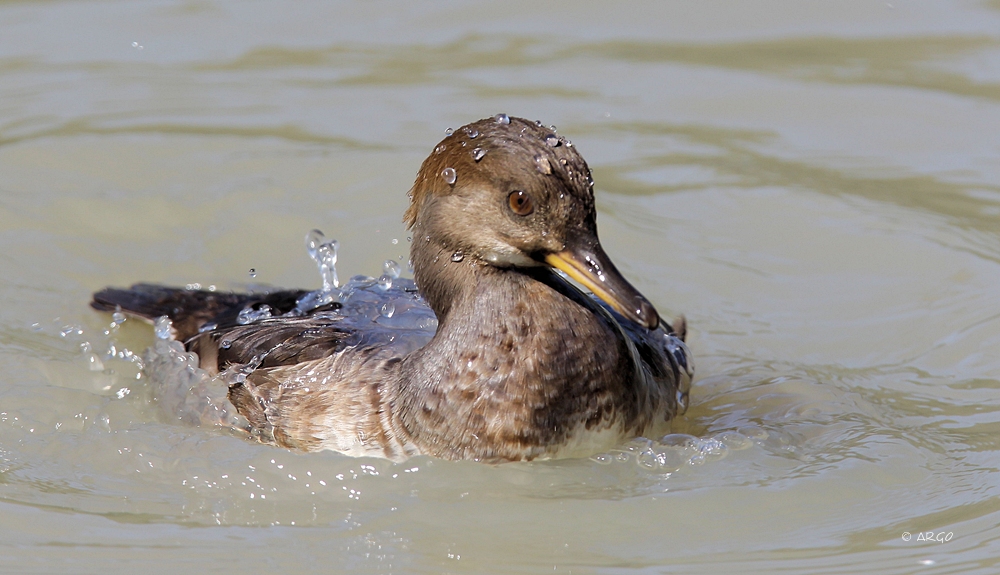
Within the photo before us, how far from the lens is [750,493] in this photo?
16.4ft

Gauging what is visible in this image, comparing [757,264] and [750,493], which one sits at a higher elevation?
[757,264]

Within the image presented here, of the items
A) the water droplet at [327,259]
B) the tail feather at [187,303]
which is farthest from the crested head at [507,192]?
the water droplet at [327,259]

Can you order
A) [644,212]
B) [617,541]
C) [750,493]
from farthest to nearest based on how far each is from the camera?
[644,212], [750,493], [617,541]

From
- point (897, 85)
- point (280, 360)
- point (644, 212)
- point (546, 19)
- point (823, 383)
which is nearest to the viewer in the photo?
point (280, 360)

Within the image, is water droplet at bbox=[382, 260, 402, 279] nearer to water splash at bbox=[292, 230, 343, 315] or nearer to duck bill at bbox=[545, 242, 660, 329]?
water splash at bbox=[292, 230, 343, 315]

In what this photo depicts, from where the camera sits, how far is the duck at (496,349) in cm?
475

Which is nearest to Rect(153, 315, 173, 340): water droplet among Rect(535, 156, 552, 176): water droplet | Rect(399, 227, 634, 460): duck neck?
Rect(399, 227, 634, 460): duck neck

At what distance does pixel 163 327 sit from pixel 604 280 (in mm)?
2821

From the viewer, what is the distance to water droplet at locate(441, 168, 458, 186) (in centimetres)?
493

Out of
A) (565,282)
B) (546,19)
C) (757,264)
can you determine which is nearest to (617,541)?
(565,282)

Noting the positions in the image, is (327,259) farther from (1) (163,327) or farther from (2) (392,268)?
(1) (163,327)

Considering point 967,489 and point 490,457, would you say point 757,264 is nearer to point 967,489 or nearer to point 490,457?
point 967,489

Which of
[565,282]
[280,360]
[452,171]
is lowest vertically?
[280,360]

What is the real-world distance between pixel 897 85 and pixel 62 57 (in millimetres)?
6726
